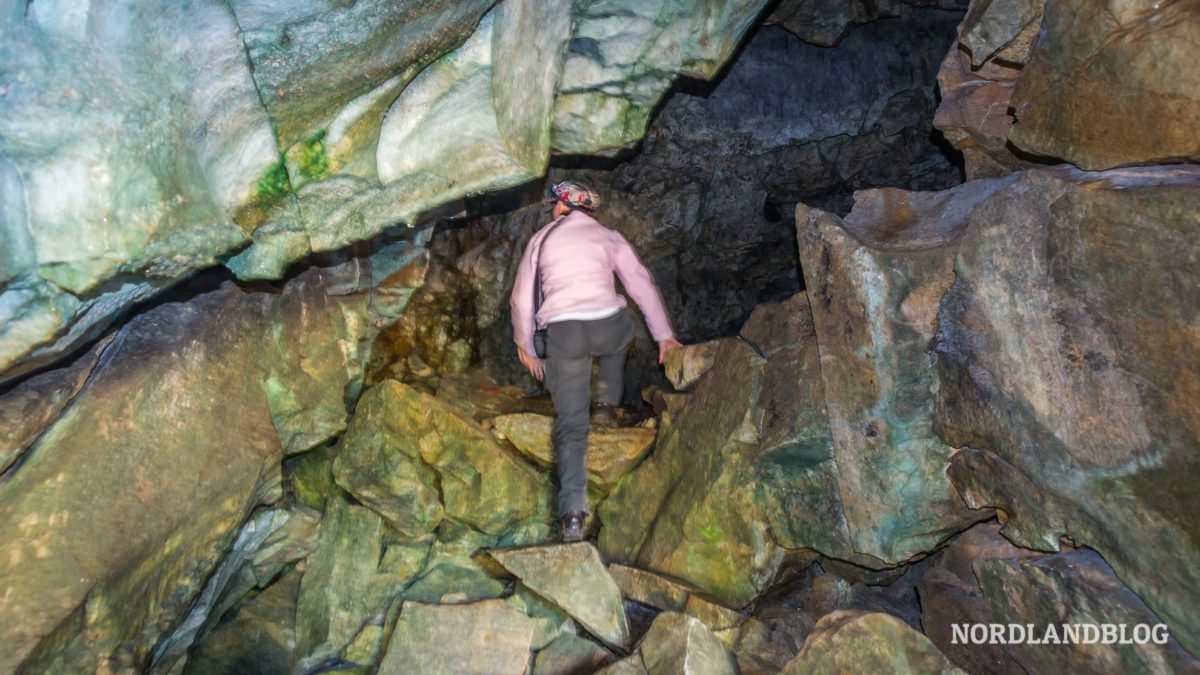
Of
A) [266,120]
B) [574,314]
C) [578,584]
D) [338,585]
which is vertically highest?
[266,120]

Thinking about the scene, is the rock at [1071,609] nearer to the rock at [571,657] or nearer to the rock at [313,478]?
the rock at [571,657]

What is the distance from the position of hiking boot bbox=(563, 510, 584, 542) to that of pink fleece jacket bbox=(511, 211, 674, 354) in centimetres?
119

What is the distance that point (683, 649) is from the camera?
3.36 m

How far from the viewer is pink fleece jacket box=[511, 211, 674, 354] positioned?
4.64 m

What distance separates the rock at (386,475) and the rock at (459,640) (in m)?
0.72

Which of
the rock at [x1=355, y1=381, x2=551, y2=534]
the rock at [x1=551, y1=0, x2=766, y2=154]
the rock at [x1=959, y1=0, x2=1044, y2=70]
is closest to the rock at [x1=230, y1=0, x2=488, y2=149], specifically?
the rock at [x1=551, y1=0, x2=766, y2=154]

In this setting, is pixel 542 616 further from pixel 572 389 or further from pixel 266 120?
pixel 266 120

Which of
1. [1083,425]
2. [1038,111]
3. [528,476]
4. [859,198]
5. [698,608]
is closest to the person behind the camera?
[1083,425]

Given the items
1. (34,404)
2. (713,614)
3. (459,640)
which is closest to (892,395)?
(713,614)

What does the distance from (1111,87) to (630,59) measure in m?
2.53

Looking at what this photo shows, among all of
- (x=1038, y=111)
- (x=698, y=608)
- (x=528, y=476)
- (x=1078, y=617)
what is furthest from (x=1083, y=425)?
(x=528, y=476)

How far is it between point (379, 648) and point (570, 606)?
1.28 meters

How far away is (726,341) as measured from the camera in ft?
15.6

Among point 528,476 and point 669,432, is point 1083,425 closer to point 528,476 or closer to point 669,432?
point 669,432
